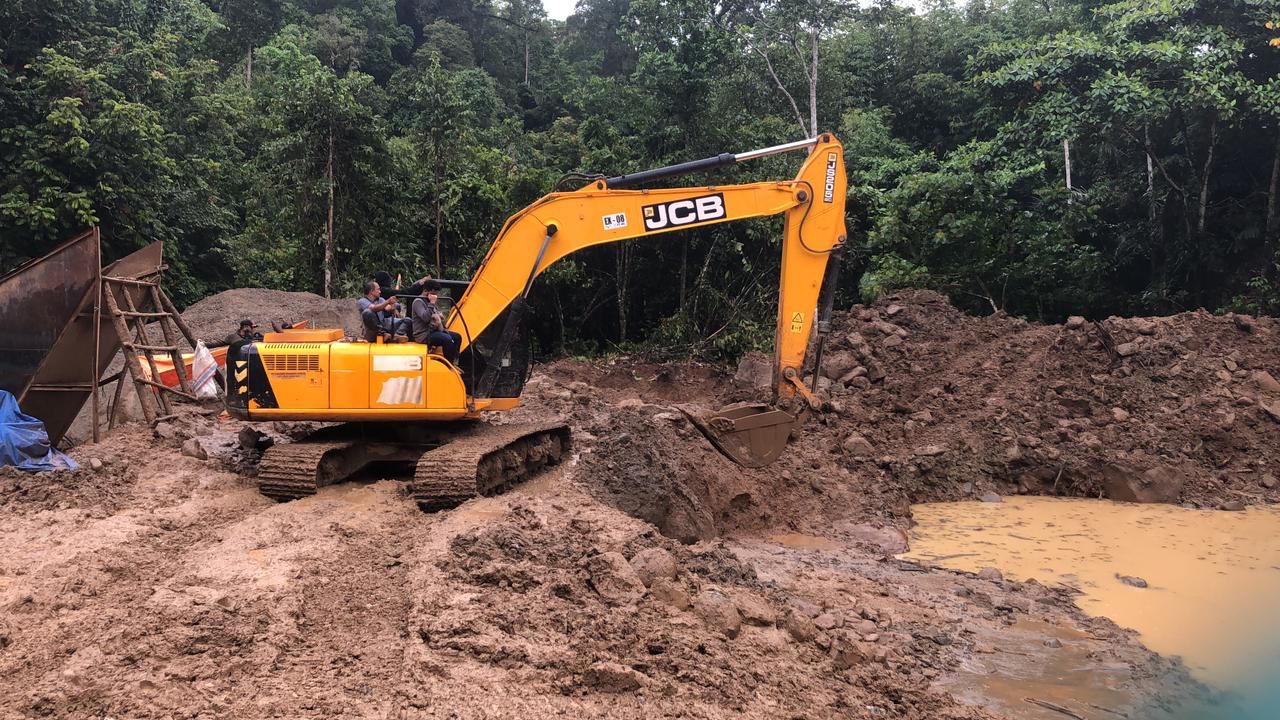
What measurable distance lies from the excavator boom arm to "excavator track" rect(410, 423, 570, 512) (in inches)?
36.8

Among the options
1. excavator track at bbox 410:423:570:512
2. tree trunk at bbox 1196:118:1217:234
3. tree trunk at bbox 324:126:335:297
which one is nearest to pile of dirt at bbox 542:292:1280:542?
excavator track at bbox 410:423:570:512

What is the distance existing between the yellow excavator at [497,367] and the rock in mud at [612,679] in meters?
2.86

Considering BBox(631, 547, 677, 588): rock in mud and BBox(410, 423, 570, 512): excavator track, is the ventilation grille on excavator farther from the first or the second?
BBox(631, 547, 677, 588): rock in mud

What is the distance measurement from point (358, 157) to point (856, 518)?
12790 mm

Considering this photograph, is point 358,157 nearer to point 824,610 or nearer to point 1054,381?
point 1054,381

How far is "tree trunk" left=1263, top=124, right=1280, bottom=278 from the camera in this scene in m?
15.5

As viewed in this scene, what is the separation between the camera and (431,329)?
7.41 m

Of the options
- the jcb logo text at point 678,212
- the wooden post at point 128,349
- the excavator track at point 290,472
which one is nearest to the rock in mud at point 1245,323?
the jcb logo text at point 678,212

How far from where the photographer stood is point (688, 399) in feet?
47.8

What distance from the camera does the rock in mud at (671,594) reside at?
15.9 feet

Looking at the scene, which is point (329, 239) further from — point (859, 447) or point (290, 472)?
point (859, 447)

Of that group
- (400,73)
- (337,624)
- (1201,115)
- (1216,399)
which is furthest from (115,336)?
(400,73)

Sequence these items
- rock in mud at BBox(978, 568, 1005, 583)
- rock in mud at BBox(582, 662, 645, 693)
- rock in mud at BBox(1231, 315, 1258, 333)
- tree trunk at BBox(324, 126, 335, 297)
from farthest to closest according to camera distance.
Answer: tree trunk at BBox(324, 126, 335, 297) → rock in mud at BBox(1231, 315, 1258, 333) → rock in mud at BBox(978, 568, 1005, 583) → rock in mud at BBox(582, 662, 645, 693)

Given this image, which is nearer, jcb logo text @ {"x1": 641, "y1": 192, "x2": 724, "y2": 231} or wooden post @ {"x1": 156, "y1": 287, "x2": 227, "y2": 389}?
jcb logo text @ {"x1": 641, "y1": 192, "x2": 724, "y2": 231}
